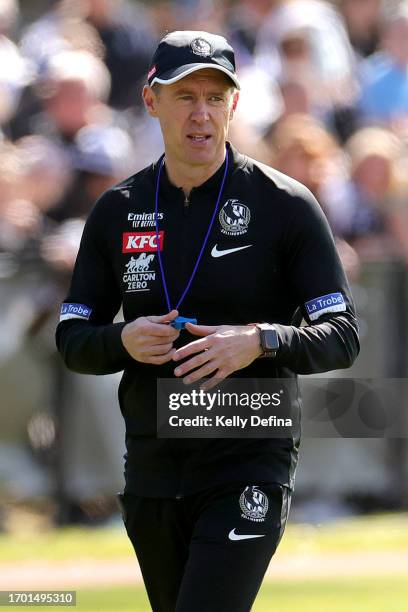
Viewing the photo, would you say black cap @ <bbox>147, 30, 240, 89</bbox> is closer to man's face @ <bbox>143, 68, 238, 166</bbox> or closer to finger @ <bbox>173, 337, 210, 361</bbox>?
man's face @ <bbox>143, 68, 238, 166</bbox>

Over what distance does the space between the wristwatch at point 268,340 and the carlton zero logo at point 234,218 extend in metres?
0.41

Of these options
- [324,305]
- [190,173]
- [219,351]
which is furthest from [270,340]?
[190,173]

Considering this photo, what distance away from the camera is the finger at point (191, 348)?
3783 millimetres

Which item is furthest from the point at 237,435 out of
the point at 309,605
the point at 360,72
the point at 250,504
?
the point at 360,72

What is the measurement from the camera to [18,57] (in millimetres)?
10219

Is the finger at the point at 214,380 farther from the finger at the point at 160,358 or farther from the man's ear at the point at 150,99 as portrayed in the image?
the man's ear at the point at 150,99

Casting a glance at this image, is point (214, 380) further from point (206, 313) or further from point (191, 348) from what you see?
point (206, 313)

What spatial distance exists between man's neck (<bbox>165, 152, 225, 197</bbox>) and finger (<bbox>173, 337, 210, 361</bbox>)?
0.66m

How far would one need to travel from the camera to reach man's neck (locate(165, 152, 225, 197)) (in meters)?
4.25

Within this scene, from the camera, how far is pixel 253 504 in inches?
156

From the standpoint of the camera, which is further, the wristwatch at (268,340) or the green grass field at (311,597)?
the green grass field at (311,597)

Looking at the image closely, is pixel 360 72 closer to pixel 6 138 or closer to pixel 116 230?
pixel 6 138

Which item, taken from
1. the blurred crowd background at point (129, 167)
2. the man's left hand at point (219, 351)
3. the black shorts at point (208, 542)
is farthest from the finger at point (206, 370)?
the blurred crowd background at point (129, 167)

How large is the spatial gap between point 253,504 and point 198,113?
1.29 m
